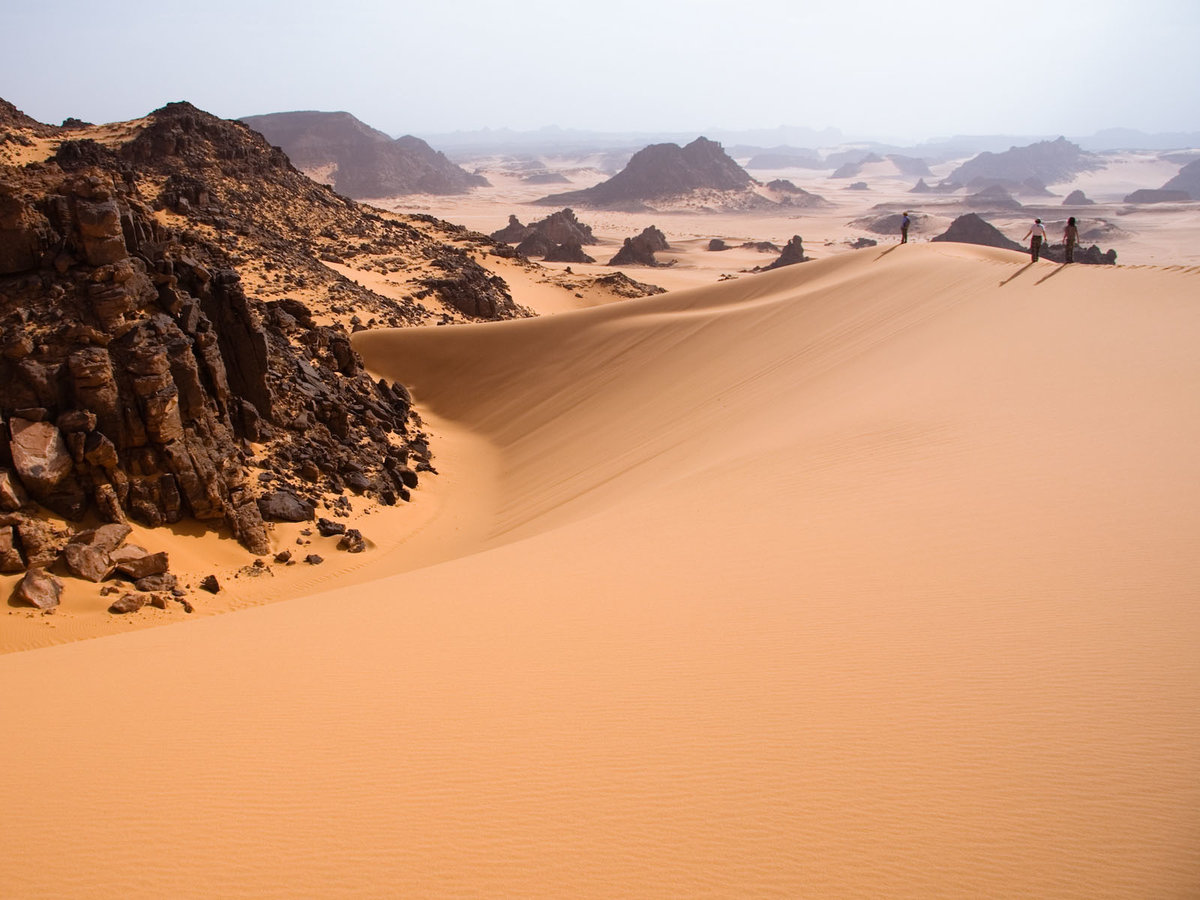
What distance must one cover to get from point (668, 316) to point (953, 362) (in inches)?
328

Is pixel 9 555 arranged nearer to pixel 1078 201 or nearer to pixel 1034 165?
pixel 1078 201

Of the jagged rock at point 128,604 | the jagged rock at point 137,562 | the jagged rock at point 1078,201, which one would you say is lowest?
the jagged rock at point 128,604

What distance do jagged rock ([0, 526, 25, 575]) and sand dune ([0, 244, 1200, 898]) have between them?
1.89m

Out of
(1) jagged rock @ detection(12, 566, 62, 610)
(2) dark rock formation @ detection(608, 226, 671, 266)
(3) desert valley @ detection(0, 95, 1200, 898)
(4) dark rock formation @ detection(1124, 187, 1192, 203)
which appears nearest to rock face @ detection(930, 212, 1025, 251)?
(2) dark rock formation @ detection(608, 226, 671, 266)

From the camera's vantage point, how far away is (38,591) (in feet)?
23.7

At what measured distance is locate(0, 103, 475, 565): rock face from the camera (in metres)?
8.43

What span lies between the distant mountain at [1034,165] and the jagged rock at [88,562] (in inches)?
5102

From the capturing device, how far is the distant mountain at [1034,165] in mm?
123125

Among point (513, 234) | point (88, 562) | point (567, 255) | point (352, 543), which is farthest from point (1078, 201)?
point (88, 562)

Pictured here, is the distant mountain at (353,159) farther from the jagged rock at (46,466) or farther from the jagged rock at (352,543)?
the jagged rock at (46,466)

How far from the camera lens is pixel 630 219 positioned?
251 ft

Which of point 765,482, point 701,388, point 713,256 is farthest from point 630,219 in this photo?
point 765,482

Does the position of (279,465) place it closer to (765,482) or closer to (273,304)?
(273,304)

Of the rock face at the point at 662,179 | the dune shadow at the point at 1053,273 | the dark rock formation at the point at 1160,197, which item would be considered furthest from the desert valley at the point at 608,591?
the dark rock formation at the point at 1160,197
